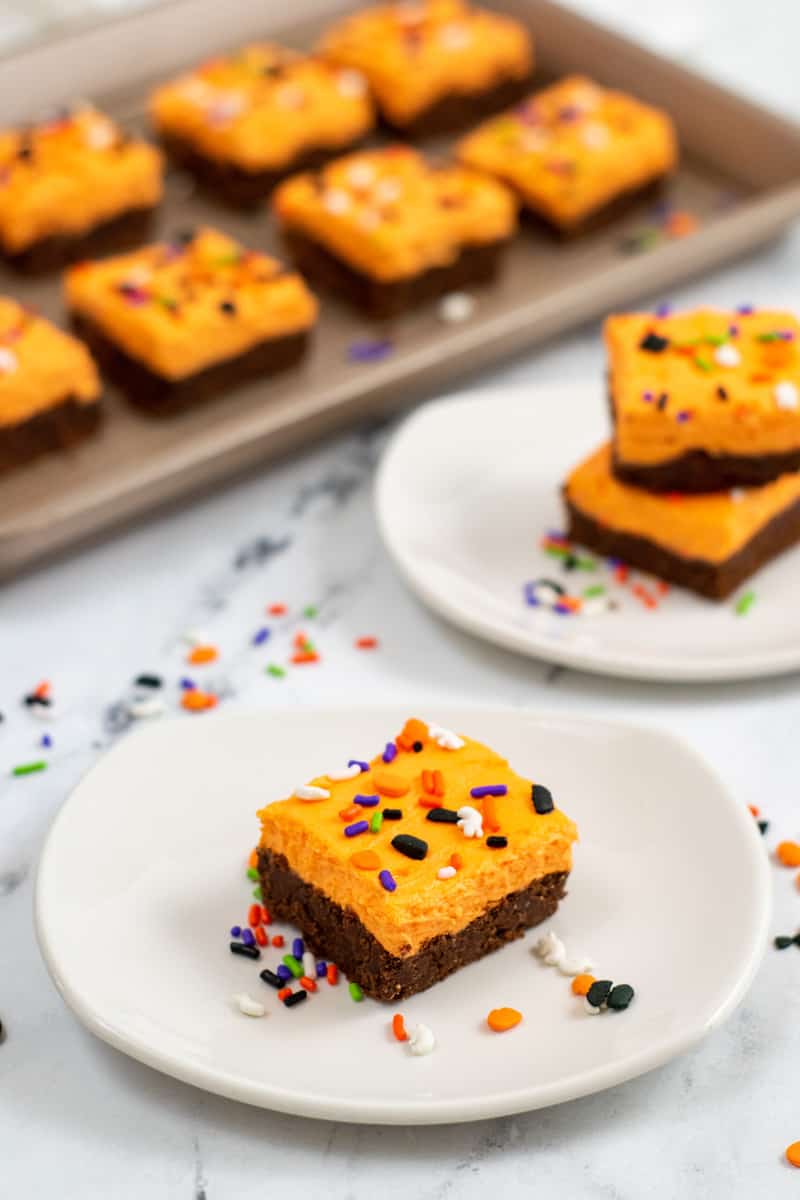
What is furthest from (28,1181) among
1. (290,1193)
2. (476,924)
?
(476,924)

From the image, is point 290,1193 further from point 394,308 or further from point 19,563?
point 394,308

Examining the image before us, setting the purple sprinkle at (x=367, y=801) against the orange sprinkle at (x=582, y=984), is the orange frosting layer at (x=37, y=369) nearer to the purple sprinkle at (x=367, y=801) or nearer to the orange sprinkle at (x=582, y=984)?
the purple sprinkle at (x=367, y=801)

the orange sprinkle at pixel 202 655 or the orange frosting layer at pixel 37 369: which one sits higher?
the orange frosting layer at pixel 37 369

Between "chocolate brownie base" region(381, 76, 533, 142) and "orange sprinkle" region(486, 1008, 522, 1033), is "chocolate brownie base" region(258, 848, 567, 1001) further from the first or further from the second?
"chocolate brownie base" region(381, 76, 533, 142)

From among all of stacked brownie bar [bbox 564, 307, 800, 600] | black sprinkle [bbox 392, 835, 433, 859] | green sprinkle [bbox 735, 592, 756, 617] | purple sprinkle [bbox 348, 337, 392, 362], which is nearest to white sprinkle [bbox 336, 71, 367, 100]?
purple sprinkle [bbox 348, 337, 392, 362]

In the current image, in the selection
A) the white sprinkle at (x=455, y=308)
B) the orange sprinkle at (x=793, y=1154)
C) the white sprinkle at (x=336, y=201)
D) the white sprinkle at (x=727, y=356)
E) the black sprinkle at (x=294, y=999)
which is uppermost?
the white sprinkle at (x=727, y=356)

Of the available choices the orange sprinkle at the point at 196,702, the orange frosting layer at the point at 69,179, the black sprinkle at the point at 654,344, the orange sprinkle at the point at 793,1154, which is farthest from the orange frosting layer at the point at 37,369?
the orange sprinkle at the point at 793,1154

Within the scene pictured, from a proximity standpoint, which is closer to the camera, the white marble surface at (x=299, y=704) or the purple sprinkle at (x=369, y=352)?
the white marble surface at (x=299, y=704)
